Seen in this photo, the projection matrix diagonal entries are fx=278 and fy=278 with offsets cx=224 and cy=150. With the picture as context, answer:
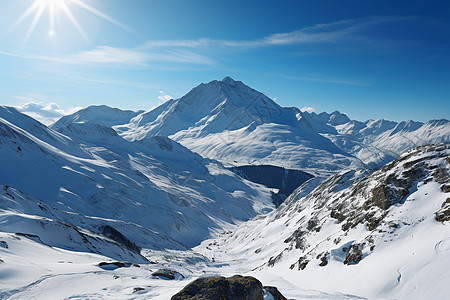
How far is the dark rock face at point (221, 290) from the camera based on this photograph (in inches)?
497

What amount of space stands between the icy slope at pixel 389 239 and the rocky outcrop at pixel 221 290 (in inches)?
795

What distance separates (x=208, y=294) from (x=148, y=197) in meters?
138

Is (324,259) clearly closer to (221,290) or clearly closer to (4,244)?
(221,290)

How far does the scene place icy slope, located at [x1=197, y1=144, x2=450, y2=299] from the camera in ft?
91.5

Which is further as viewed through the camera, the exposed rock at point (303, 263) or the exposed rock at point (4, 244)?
the exposed rock at point (303, 263)

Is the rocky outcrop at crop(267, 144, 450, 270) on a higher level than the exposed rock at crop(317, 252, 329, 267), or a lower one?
higher

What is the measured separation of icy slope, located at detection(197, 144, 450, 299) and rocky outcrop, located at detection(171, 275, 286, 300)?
2020 centimetres

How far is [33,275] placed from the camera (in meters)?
21.2

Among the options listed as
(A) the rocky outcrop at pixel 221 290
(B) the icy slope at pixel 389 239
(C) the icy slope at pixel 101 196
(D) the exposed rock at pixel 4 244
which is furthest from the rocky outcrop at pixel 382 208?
(C) the icy slope at pixel 101 196

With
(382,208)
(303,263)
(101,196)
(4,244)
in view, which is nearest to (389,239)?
(382,208)

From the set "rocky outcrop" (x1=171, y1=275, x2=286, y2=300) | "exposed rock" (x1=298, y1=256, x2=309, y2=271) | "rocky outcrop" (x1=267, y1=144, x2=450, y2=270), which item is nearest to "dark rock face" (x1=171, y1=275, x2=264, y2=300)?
"rocky outcrop" (x1=171, y1=275, x2=286, y2=300)

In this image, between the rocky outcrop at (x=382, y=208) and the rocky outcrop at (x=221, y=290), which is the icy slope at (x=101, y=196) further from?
the rocky outcrop at (x=221, y=290)

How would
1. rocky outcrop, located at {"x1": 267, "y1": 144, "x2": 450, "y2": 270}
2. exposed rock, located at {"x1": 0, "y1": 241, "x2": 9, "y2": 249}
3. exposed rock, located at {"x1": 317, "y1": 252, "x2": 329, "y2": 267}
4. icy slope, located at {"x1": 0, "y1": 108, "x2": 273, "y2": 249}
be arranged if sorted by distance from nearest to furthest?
exposed rock, located at {"x1": 0, "y1": 241, "x2": 9, "y2": 249} < rocky outcrop, located at {"x1": 267, "y1": 144, "x2": 450, "y2": 270} < exposed rock, located at {"x1": 317, "y1": 252, "x2": 329, "y2": 267} < icy slope, located at {"x1": 0, "y1": 108, "x2": 273, "y2": 249}

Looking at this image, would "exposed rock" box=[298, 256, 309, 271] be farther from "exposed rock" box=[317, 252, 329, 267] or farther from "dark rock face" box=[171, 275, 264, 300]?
"dark rock face" box=[171, 275, 264, 300]
